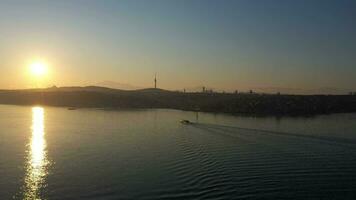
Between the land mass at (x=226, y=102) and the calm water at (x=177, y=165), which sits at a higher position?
the land mass at (x=226, y=102)

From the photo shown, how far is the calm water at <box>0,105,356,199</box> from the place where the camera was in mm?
25547

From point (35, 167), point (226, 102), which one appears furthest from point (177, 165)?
point (226, 102)

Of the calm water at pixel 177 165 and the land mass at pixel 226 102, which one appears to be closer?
the calm water at pixel 177 165

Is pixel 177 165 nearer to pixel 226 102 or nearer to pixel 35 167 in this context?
pixel 35 167

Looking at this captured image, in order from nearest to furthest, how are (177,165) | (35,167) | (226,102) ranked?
(35,167) → (177,165) → (226,102)

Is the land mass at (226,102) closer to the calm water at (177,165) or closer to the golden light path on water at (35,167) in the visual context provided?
the calm water at (177,165)

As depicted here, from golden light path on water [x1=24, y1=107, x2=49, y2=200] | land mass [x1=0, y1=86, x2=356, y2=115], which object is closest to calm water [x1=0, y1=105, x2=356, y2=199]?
golden light path on water [x1=24, y1=107, x2=49, y2=200]

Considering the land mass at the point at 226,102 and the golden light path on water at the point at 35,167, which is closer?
the golden light path on water at the point at 35,167

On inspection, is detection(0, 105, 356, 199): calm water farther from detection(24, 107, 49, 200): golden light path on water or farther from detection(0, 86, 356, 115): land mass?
detection(0, 86, 356, 115): land mass

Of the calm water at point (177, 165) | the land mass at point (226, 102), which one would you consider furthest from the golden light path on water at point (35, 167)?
the land mass at point (226, 102)

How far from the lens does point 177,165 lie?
3322 centimetres

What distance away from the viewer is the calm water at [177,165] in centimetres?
2555

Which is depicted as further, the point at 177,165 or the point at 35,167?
the point at 177,165

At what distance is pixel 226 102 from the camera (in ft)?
371
